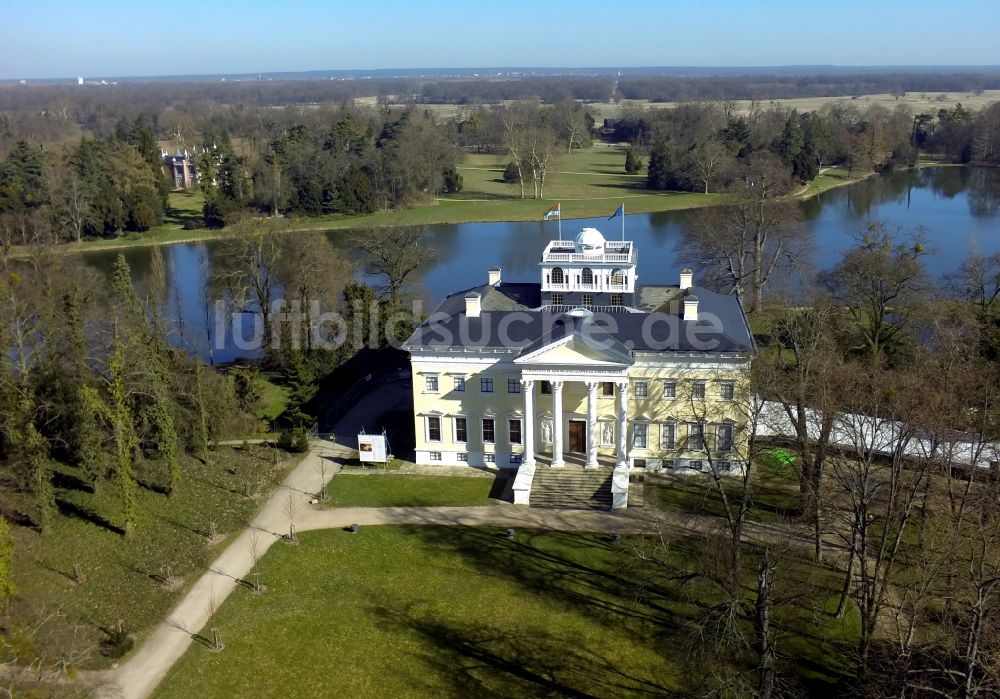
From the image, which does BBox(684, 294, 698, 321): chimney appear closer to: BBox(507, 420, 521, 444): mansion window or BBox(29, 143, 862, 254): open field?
BBox(507, 420, 521, 444): mansion window

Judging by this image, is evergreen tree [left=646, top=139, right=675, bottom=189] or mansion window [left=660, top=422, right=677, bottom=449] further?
evergreen tree [left=646, top=139, right=675, bottom=189]

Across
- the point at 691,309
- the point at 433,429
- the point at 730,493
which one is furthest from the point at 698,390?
the point at 433,429

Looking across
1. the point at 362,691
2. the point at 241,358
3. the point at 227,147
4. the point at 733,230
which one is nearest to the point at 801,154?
the point at 733,230

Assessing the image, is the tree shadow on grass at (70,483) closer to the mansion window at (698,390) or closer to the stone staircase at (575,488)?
the stone staircase at (575,488)

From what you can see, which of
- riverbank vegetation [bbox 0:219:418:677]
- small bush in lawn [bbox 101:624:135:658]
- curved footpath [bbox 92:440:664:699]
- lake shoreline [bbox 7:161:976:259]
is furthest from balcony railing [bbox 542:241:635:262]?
lake shoreline [bbox 7:161:976:259]

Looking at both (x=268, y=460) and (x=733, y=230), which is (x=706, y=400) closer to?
(x=268, y=460)

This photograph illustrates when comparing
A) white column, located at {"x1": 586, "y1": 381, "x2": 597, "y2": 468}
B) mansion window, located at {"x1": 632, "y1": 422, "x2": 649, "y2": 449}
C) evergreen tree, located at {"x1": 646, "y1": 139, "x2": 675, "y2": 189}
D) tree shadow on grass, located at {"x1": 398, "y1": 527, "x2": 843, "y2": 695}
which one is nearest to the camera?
tree shadow on grass, located at {"x1": 398, "y1": 527, "x2": 843, "y2": 695}
